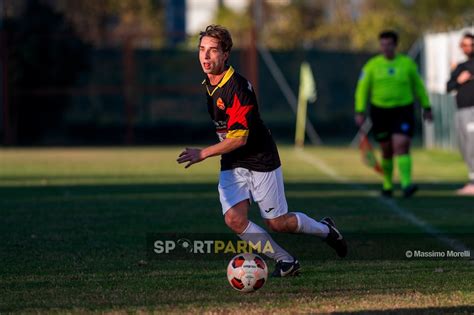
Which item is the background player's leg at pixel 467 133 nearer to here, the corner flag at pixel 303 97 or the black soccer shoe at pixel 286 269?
the black soccer shoe at pixel 286 269

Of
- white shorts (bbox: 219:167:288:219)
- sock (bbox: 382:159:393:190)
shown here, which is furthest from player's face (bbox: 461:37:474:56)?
white shorts (bbox: 219:167:288:219)

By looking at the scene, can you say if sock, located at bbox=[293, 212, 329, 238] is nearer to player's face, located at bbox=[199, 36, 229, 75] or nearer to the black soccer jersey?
the black soccer jersey

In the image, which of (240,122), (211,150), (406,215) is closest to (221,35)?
(240,122)

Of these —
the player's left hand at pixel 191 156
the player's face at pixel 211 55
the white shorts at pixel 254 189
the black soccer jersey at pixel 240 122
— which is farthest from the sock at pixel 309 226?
the player's face at pixel 211 55

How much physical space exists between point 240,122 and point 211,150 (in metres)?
0.29

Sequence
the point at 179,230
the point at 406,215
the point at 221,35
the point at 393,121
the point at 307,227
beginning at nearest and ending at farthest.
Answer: the point at 221,35
the point at 307,227
the point at 179,230
the point at 406,215
the point at 393,121

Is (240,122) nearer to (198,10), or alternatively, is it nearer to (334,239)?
(334,239)

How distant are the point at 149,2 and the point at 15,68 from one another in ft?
54.0

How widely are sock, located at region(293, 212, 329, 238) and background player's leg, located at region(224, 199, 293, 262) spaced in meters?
0.32

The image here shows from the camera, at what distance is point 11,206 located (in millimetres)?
15047

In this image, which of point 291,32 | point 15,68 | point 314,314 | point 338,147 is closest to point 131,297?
point 314,314

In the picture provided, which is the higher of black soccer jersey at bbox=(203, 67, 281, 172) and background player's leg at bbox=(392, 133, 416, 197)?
black soccer jersey at bbox=(203, 67, 281, 172)

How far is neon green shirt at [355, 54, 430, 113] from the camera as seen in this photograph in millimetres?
16484

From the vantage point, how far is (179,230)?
1230 centimetres
